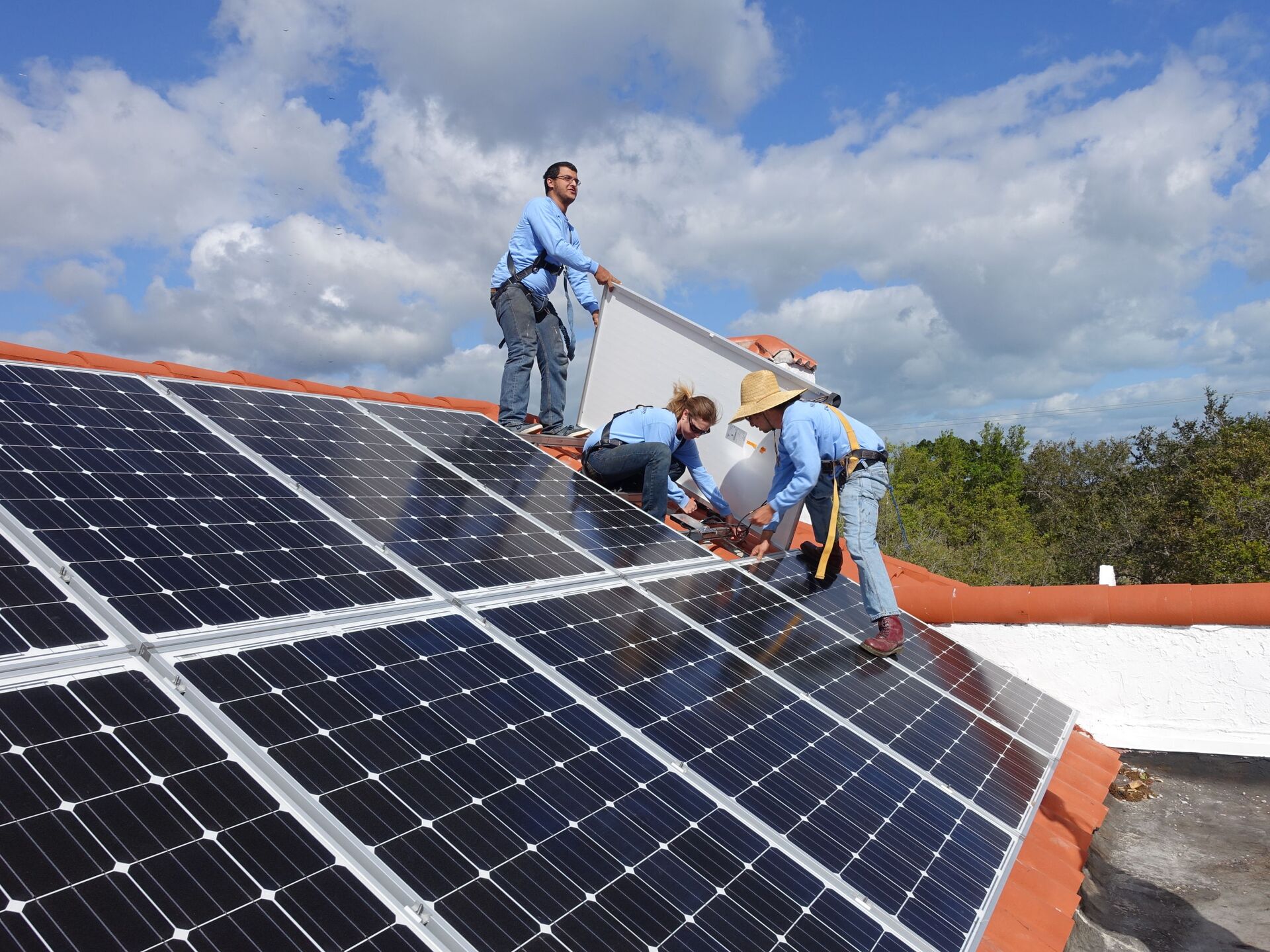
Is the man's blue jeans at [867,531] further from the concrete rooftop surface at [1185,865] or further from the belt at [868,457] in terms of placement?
the concrete rooftop surface at [1185,865]

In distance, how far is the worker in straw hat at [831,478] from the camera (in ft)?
25.0

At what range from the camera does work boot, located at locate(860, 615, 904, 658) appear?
286 inches

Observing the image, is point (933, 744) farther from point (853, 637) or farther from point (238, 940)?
point (238, 940)

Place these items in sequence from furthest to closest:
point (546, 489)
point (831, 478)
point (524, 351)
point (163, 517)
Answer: point (524, 351) < point (831, 478) < point (546, 489) < point (163, 517)

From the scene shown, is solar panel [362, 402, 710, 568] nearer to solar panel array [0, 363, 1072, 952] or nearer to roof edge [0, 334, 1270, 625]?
solar panel array [0, 363, 1072, 952]

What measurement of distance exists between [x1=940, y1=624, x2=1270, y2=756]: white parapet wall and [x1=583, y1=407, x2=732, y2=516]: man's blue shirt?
3.41m

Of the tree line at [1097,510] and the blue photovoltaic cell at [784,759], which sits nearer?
the blue photovoltaic cell at [784,759]

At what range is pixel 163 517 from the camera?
15.5 feet

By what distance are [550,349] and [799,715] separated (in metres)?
6.08

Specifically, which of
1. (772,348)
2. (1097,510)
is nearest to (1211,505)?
(1097,510)

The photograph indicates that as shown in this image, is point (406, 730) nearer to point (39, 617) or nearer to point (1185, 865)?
point (39, 617)

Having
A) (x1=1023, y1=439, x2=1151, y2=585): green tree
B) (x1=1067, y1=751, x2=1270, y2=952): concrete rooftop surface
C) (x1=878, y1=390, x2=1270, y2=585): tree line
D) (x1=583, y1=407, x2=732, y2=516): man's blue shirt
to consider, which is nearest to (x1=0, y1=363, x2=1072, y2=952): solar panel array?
(x1=1067, y1=751, x2=1270, y2=952): concrete rooftop surface

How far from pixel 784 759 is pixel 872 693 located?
6.12 feet

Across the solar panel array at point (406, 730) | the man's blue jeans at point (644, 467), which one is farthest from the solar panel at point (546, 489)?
the man's blue jeans at point (644, 467)
